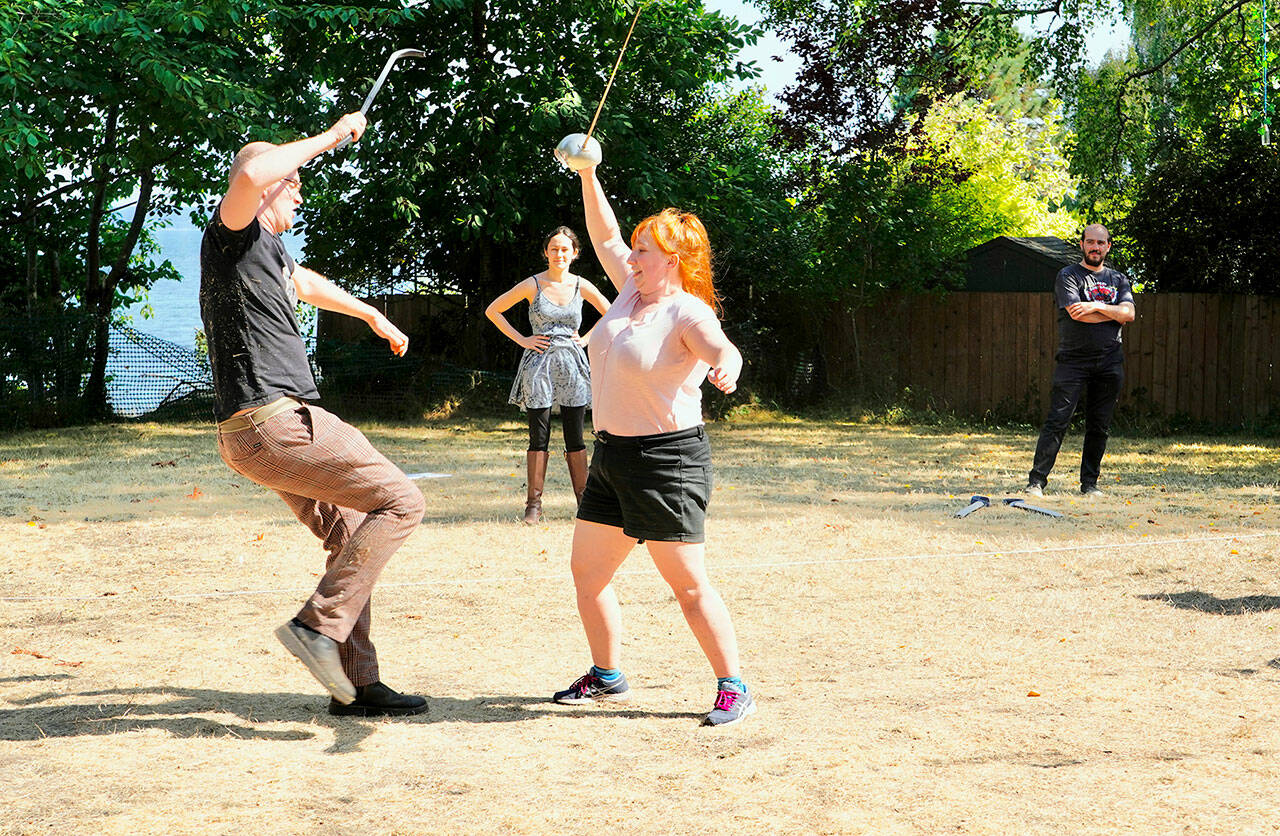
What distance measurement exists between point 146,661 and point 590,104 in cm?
1342

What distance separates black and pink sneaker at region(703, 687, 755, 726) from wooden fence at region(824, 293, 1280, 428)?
44.6 feet

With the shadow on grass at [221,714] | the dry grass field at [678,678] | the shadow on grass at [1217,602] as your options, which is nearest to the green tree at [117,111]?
the dry grass field at [678,678]

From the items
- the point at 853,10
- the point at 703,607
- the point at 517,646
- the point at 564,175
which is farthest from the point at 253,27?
the point at 703,607

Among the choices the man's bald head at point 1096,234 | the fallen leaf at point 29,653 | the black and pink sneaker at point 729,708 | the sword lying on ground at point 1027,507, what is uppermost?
the man's bald head at point 1096,234

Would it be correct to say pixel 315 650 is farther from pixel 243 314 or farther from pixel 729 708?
pixel 729 708

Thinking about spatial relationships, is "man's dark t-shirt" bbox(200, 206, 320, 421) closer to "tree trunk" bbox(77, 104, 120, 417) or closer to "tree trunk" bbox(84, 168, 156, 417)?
"tree trunk" bbox(77, 104, 120, 417)

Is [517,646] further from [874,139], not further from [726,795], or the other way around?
[874,139]

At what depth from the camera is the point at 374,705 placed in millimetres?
4430

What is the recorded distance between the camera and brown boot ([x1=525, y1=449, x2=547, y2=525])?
8516 mm

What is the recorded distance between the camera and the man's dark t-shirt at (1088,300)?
989 cm

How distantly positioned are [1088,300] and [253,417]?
7674 mm

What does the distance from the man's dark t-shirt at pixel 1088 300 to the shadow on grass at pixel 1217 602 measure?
3919 mm

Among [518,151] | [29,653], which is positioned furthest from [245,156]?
[518,151]

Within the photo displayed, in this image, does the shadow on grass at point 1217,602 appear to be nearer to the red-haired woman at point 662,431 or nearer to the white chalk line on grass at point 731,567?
the white chalk line on grass at point 731,567
